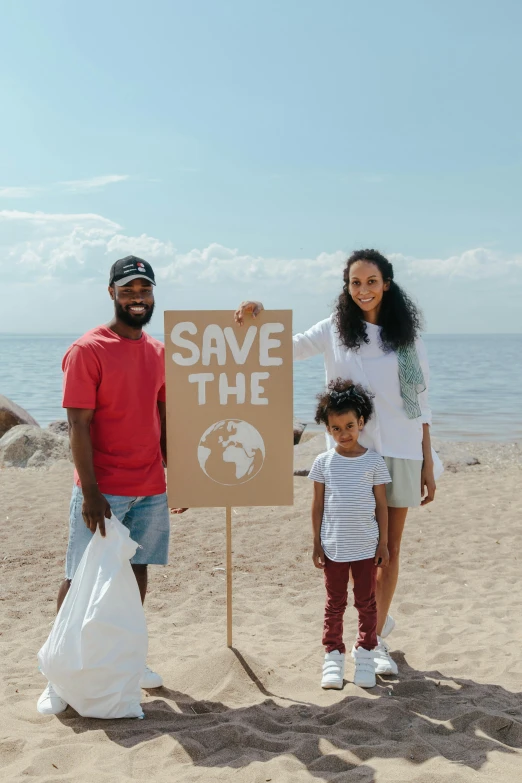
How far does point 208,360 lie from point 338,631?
5.02 ft

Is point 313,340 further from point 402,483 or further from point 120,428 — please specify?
point 120,428

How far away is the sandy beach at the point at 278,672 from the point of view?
9.76 feet

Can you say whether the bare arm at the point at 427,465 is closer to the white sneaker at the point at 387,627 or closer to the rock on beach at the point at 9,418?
the white sneaker at the point at 387,627

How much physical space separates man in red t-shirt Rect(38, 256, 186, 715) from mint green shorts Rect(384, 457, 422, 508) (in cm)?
116

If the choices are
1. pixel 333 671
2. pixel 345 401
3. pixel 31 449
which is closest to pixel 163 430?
pixel 345 401

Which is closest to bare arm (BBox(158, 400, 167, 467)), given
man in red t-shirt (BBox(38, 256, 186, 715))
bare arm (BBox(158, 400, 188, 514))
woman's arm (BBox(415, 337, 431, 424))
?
bare arm (BBox(158, 400, 188, 514))

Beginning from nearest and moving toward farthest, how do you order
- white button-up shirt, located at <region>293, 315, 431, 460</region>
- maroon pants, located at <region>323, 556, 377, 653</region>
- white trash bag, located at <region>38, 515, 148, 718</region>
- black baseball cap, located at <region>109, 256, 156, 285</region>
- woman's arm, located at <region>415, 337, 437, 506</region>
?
white trash bag, located at <region>38, 515, 148, 718</region>, black baseball cap, located at <region>109, 256, 156, 285</region>, maroon pants, located at <region>323, 556, 377, 653</region>, white button-up shirt, located at <region>293, 315, 431, 460</region>, woman's arm, located at <region>415, 337, 437, 506</region>

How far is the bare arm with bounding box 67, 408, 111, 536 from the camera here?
11.1 ft

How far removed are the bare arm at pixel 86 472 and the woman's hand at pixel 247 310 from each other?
0.92 meters

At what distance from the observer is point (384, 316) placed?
388 centimetres

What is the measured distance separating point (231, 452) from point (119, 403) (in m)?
0.74

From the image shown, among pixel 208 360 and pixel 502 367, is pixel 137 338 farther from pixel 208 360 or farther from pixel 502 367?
pixel 502 367

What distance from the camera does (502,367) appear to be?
38719 mm

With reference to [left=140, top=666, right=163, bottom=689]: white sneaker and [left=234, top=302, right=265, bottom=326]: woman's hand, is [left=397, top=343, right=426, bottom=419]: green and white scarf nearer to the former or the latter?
[left=234, top=302, right=265, bottom=326]: woman's hand
